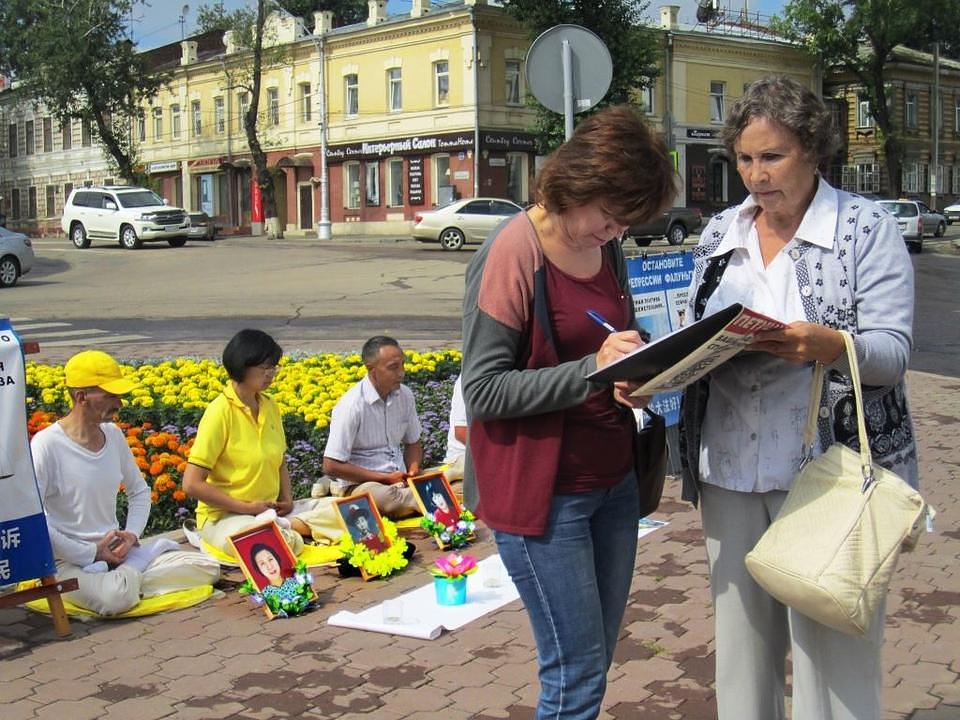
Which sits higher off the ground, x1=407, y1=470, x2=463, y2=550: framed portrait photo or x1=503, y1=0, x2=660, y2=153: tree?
x1=503, y1=0, x2=660, y2=153: tree

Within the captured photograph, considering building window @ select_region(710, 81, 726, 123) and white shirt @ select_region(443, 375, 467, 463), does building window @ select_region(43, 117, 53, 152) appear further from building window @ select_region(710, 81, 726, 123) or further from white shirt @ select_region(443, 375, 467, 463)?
white shirt @ select_region(443, 375, 467, 463)

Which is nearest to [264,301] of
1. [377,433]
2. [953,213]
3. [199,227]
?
[377,433]

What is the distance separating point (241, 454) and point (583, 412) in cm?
363

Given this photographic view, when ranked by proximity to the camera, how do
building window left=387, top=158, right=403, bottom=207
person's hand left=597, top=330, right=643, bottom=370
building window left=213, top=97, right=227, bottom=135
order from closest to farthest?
1. person's hand left=597, top=330, right=643, bottom=370
2. building window left=387, top=158, right=403, bottom=207
3. building window left=213, top=97, right=227, bottom=135

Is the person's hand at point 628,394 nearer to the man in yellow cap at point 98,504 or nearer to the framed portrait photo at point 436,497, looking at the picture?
the man in yellow cap at point 98,504

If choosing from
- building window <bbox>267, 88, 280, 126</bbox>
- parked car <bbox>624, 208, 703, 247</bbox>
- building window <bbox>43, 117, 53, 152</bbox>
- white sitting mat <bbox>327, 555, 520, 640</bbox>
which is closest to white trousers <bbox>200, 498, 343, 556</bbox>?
white sitting mat <bbox>327, 555, 520, 640</bbox>

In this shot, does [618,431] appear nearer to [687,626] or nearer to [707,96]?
[687,626]

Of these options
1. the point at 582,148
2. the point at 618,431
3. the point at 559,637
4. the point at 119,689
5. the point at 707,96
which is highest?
the point at 707,96

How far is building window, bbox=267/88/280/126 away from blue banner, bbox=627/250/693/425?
1887 inches

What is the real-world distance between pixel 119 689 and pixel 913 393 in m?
8.68

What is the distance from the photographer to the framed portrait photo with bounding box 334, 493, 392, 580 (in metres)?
6.04

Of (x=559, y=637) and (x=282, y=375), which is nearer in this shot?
(x=559, y=637)

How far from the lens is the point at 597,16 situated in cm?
4166

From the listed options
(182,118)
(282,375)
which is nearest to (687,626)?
(282,375)
